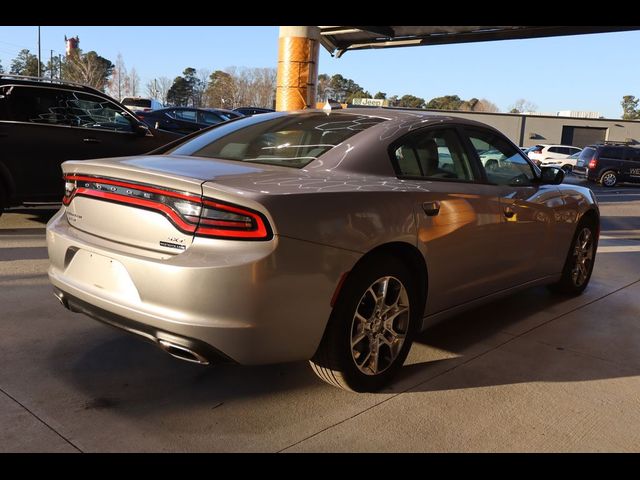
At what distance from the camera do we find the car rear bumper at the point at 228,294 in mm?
2547

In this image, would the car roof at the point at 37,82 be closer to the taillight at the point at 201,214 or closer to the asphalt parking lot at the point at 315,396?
the asphalt parking lot at the point at 315,396

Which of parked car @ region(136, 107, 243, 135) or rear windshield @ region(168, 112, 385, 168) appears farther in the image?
parked car @ region(136, 107, 243, 135)

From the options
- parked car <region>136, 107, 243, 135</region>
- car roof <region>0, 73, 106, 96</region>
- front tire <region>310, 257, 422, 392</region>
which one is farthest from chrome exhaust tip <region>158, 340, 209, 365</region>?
parked car <region>136, 107, 243, 135</region>

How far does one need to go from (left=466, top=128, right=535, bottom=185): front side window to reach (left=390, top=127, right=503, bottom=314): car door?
20 cm

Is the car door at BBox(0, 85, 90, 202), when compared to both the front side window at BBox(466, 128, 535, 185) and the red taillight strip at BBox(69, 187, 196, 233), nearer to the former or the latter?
the red taillight strip at BBox(69, 187, 196, 233)

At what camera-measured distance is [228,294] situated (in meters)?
2.54

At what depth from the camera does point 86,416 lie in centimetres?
281

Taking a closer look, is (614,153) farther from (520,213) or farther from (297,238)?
(297,238)

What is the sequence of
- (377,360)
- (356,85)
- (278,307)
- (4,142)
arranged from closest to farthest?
1. (278,307)
2. (377,360)
3. (4,142)
4. (356,85)

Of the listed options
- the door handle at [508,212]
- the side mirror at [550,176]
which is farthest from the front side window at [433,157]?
the side mirror at [550,176]

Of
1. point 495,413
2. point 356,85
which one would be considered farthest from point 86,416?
point 356,85

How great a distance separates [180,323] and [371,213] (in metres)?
1.09

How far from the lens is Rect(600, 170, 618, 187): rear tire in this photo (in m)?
21.9
